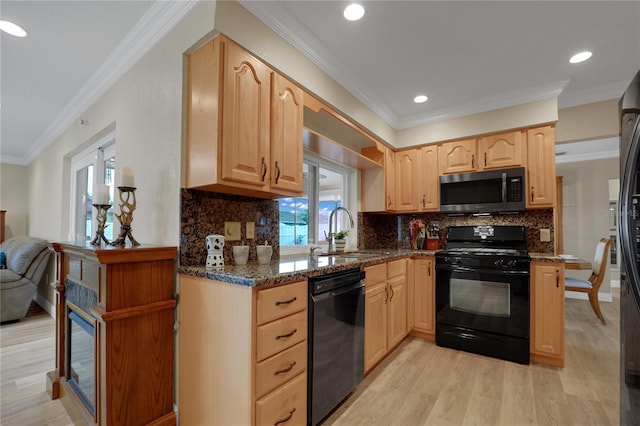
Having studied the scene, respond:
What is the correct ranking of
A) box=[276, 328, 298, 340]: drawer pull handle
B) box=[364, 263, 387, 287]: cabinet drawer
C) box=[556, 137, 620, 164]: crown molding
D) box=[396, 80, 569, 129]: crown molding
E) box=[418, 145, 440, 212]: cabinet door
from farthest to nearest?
1. box=[556, 137, 620, 164]: crown molding
2. box=[418, 145, 440, 212]: cabinet door
3. box=[396, 80, 569, 129]: crown molding
4. box=[364, 263, 387, 287]: cabinet drawer
5. box=[276, 328, 298, 340]: drawer pull handle

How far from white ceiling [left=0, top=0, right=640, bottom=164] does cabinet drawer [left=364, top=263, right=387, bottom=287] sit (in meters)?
1.59

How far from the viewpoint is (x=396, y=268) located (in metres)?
2.71

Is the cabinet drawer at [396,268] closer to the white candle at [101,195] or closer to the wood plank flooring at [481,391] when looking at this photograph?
the wood plank flooring at [481,391]

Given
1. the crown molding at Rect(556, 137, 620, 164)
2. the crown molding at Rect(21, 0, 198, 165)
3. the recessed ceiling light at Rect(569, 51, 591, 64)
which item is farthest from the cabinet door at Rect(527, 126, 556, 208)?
the crown molding at Rect(21, 0, 198, 165)

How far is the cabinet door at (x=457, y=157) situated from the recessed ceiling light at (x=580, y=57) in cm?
99

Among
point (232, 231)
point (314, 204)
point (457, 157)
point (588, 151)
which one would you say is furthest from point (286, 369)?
point (588, 151)

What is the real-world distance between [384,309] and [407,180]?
1697 mm

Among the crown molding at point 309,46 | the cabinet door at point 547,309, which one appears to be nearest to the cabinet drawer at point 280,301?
A: the crown molding at point 309,46

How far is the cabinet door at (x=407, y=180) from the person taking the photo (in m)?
3.46

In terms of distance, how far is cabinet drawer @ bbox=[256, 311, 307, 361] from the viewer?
4.37 ft

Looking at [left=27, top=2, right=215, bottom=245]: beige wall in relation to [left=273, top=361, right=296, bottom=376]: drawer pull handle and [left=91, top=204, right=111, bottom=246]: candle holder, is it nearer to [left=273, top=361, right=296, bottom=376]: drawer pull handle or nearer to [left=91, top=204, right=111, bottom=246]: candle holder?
[left=91, top=204, right=111, bottom=246]: candle holder

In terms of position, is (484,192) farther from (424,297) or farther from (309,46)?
(309,46)

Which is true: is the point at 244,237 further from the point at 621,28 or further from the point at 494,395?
Answer: the point at 621,28

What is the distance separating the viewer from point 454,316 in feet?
9.21
